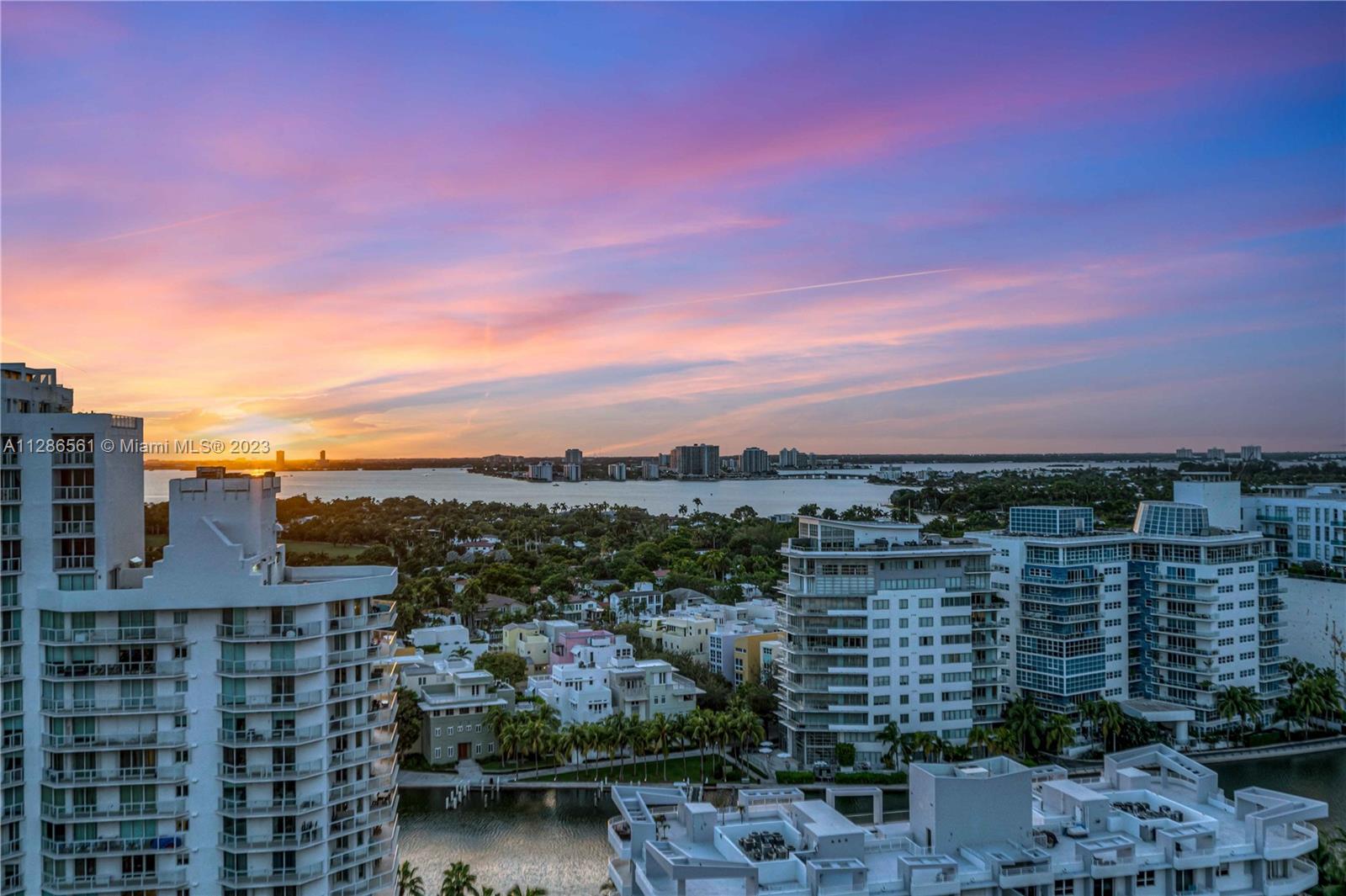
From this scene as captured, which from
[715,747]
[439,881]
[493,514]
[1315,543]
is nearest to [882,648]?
[715,747]

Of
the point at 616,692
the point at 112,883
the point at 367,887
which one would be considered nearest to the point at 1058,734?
the point at 616,692

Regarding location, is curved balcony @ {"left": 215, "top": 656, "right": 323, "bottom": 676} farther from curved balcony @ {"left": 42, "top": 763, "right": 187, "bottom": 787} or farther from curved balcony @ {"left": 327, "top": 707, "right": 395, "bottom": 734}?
curved balcony @ {"left": 42, "top": 763, "right": 187, "bottom": 787}

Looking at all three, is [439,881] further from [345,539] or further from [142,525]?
[345,539]

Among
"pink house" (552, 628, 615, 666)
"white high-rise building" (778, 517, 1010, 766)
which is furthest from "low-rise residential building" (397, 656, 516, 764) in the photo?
"white high-rise building" (778, 517, 1010, 766)

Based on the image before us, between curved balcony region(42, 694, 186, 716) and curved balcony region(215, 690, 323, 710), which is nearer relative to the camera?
curved balcony region(42, 694, 186, 716)

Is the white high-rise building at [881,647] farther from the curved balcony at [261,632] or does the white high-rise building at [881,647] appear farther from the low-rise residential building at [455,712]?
the curved balcony at [261,632]

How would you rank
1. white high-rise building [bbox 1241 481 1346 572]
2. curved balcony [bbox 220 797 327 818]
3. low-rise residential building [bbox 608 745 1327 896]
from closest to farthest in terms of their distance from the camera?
curved balcony [bbox 220 797 327 818] < low-rise residential building [bbox 608 745 1327 896] < white high-rise building [bbox 1241 481 1346 572]

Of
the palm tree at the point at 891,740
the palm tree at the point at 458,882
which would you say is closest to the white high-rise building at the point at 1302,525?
the palm tree at the point at 891,740

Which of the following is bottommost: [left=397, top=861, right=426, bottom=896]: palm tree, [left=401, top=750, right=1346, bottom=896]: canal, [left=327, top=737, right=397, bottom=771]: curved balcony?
[left=401, top=750, right=1346, bottom=896]: canal
